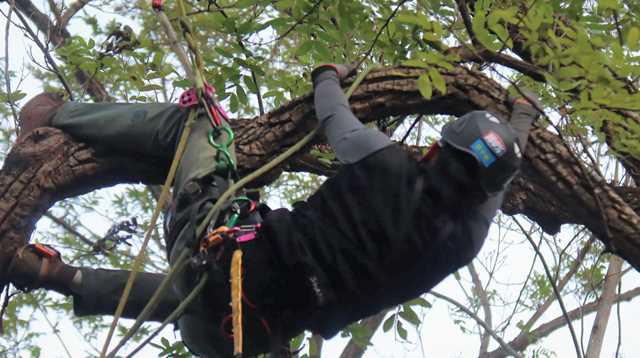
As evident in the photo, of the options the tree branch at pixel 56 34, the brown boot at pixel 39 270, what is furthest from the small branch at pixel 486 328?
the tree branch at pixel 56 34

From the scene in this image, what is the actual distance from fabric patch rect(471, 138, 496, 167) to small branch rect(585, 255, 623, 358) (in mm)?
3694

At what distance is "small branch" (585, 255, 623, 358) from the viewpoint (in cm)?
615

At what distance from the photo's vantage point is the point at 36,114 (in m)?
3.49

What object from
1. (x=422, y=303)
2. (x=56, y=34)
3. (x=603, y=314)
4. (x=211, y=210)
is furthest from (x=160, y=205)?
(x=603, y=314)

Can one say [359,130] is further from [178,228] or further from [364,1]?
[364,1]

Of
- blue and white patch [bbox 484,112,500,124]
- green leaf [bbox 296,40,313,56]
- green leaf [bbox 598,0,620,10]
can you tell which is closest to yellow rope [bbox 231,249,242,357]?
blue and white patch [bbox 484,112,500,124]

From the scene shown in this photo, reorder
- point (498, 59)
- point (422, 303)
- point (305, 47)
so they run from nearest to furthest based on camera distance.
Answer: point (498, 59) < point (305, 47) < point (422, 303)

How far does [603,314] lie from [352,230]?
154 inches

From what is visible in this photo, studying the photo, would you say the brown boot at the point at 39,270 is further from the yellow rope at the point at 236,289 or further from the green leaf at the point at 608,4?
the green leaf at the point at 608,4

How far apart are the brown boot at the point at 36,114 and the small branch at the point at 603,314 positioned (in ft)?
13.0

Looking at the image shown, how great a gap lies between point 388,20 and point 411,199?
108cm

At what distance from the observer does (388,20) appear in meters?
3.55

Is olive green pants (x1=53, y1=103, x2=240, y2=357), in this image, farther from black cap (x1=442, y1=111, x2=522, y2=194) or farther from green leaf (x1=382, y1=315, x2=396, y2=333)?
green leaf (x1=382, y1=315, x2=396, y2=333)

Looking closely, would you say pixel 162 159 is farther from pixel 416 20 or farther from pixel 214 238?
pixel 416 20
